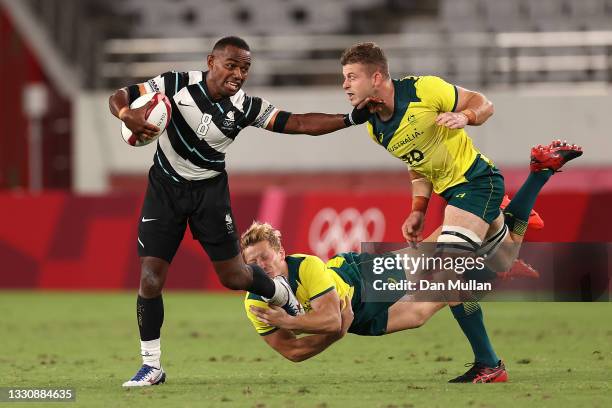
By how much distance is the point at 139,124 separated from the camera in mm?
6945

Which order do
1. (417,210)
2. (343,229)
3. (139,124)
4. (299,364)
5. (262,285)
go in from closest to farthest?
(139,124), (262,285), (417,210), (299,364), (343,229)

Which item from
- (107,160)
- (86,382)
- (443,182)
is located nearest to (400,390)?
(443,182)

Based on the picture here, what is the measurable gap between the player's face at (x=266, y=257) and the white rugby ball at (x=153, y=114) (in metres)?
1.04

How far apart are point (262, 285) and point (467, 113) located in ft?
5.25

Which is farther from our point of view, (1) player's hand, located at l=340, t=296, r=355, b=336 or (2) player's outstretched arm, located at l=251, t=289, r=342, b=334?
(1) player's hand, located at l=340, t=296, r=355, b=336

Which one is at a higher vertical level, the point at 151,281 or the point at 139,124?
the point at 139,124

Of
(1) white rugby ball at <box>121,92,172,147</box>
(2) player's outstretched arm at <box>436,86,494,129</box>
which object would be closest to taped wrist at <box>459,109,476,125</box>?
(2) player's outstretched arm at <box>436,86,494,129</box>

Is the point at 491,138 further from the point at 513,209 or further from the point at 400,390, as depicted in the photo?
the point at 400,390

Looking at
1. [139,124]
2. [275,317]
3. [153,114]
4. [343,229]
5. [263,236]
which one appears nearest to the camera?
[139,124]

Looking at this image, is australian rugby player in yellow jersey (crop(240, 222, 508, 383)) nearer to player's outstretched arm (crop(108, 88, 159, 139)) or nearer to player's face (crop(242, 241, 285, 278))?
player's face (crop(242, 241, 285, 278))

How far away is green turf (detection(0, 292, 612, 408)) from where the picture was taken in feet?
22.2

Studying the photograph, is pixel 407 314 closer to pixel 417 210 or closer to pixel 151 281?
pixel 417 210

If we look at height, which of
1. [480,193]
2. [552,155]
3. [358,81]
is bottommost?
[480,193]

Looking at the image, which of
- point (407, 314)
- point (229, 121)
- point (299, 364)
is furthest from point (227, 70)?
point (299, 364)
